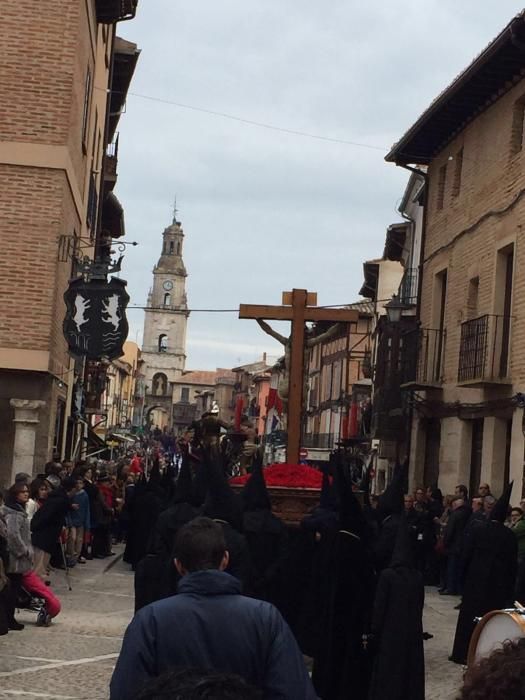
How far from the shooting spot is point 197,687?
9.40 feet

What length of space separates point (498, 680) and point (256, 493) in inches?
A: 377

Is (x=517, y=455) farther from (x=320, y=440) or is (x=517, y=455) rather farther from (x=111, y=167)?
(x=320, y=440)

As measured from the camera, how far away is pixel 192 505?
33.5ft

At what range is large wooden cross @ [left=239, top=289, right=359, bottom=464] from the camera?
1803cm

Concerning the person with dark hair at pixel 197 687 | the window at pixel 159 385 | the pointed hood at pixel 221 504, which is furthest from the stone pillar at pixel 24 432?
the window at pixel 159 385

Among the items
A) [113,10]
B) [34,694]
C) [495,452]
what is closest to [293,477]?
[34,694]

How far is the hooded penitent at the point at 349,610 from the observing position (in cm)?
1046

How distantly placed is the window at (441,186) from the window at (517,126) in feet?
18.9

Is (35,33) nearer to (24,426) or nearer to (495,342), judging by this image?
(24,426)

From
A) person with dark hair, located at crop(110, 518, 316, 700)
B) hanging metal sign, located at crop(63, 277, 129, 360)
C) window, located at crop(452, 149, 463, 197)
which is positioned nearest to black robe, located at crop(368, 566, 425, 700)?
person with dark hair, located at crop(110, 518, 316, 700)

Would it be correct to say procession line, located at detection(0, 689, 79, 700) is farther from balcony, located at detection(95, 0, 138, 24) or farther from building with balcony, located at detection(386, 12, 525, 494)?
balcony, located at detection(95, 0, 138, 24)

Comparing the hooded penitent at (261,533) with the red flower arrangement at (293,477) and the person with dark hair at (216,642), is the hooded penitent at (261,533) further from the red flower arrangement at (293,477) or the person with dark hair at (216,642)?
→ the person with dark hair at (216,642)

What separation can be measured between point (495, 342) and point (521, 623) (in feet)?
67.3

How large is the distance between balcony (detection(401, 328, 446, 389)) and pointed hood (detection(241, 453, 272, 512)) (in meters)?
17.3
